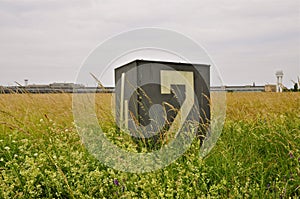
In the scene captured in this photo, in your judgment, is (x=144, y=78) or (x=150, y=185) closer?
(x=150, y=185)

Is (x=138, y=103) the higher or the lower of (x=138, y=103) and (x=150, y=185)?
the higher

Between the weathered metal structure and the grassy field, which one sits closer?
the grassy field

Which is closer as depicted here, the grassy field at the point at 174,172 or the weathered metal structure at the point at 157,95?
the grassy field at the point at 174,172

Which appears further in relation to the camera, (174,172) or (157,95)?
(157,95)

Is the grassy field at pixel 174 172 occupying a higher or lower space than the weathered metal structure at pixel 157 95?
lower

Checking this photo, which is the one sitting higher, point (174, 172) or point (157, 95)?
point (157, 95)

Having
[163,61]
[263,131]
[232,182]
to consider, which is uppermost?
[163,61]

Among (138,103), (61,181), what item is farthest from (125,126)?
(61,181)

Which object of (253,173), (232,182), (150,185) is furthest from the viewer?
(253,173)

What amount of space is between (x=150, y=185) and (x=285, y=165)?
3.89 ft

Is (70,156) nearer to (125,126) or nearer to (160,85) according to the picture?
(125,126)

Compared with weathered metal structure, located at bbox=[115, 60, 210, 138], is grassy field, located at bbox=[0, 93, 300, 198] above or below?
below

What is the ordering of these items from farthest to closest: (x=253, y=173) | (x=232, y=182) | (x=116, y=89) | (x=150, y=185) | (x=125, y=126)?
(x=116, y=89)
(x=125, y=126)
(x=253, y=173)
(x=232, y=182)
(x=150, y=185)

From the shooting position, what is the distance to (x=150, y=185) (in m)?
1.75
